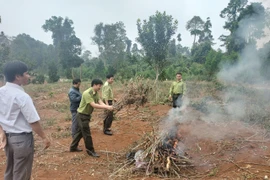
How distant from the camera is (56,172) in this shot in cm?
432

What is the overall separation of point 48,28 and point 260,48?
44.7 m

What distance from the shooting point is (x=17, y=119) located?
8.29ft

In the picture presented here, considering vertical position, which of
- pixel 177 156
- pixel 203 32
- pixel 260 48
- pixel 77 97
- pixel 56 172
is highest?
pixel 203 32

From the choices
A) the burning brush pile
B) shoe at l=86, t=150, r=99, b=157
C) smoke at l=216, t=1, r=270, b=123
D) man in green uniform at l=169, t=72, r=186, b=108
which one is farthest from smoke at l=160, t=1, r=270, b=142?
shoe at l=86, t=150, r=99, b=157

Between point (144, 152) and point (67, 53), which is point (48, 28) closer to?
point (67, 53)

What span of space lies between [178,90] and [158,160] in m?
4.09

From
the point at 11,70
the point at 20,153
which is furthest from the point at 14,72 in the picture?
the point at 20,153

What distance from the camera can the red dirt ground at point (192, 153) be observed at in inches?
161

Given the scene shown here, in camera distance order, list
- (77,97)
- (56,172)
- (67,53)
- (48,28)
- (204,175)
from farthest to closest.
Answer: (48,28) → (67,53) → (77,97) → (56,172) → (204,175)

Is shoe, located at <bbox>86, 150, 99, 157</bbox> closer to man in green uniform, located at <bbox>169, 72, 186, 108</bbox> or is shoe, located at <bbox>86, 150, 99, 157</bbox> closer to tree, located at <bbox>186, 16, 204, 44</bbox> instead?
man in green uniform, located at <bbox>169, 72, 186, 108</bbox>

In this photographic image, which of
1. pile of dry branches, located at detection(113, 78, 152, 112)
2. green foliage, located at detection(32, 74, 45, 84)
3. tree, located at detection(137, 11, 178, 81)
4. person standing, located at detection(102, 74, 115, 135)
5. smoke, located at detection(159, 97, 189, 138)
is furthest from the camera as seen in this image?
green foliage, located at detection(32, 74, 45, 84)

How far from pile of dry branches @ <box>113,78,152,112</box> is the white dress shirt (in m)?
2.82

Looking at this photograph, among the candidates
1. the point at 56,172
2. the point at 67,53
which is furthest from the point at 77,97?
the point at 67,53

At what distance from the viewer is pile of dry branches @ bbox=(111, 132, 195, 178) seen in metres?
4.09
